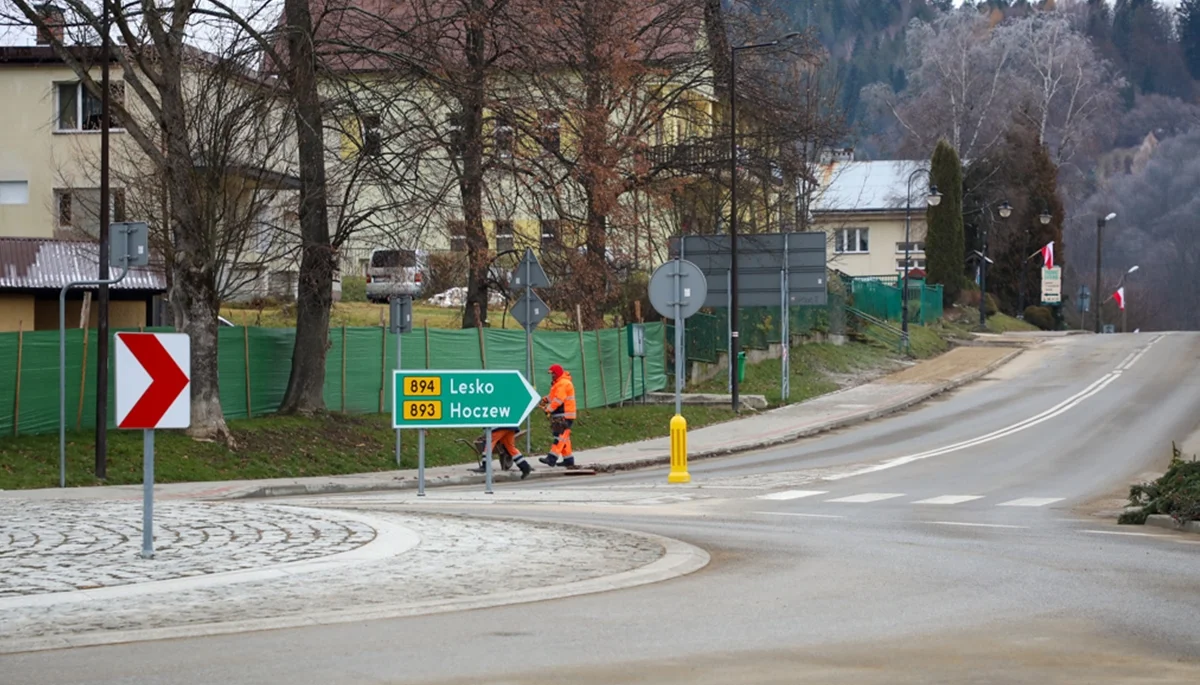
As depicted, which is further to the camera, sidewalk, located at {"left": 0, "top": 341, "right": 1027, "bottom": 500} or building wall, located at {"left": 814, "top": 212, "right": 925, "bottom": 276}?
building wall, located at {"left": 814, "top": 212, "right": 925, "bottom": 276}

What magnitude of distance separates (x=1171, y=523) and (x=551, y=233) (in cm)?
2244

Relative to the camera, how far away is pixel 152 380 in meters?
11.5

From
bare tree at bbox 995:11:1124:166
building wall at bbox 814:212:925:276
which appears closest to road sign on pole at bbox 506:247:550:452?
building wall at bbox 814:212:925:276

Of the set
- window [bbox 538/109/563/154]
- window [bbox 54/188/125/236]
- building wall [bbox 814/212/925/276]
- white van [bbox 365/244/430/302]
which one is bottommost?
Answer: white van [bbox 365/244/430/302]

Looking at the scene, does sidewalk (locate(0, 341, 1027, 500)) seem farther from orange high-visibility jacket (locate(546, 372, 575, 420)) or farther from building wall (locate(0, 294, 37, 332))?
A: building wall (locate(0, 294, 37, 332))

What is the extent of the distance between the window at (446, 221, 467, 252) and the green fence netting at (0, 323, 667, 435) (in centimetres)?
209

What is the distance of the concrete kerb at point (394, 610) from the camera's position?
27.9 feet

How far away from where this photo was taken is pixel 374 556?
11883mm

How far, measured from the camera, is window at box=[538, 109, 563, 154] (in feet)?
116

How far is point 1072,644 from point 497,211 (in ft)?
89.6

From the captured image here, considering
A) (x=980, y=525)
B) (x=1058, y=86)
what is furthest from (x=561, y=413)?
(x=1058, y=86)

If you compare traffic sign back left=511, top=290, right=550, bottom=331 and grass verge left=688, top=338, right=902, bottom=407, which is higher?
traffic sign back left=511, top=290, right=550, bottom=331

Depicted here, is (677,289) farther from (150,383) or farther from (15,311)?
(15,311)

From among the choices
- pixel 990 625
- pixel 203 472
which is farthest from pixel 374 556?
pixel 203 472
